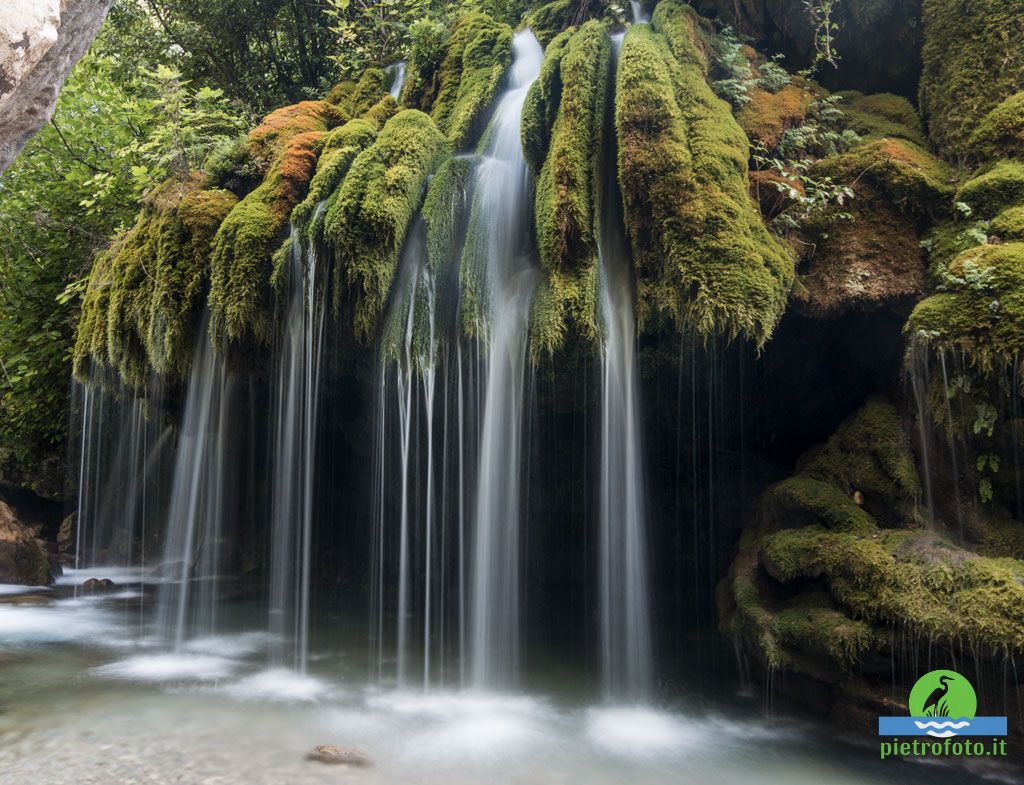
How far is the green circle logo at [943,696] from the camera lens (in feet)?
14.5

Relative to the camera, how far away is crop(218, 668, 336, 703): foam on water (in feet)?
18.7

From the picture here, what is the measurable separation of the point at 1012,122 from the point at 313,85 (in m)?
10.6

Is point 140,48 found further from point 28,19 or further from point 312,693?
point 312,693

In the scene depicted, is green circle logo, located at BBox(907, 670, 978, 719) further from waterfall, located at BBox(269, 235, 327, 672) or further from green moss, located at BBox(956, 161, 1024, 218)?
waterfall, located at BBox(269, 235, 327, 672)

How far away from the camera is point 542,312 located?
558 cm

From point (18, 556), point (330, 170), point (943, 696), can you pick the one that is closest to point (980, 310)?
point (943, 696)

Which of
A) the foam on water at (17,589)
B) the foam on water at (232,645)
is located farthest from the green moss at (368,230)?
the foam on water at (17,589)

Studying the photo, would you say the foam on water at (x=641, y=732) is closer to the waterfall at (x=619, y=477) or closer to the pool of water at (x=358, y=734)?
the pool of water at (x=358, y=734)

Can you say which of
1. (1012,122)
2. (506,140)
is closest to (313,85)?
(506,140)

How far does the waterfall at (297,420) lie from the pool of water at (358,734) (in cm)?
106

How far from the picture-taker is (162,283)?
22.2 ft

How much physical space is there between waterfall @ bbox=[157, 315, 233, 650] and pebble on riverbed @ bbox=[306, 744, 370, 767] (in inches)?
146

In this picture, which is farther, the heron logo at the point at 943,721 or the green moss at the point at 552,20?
the green moss at the point at 552,20

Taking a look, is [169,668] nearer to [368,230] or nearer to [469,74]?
[368,230]
